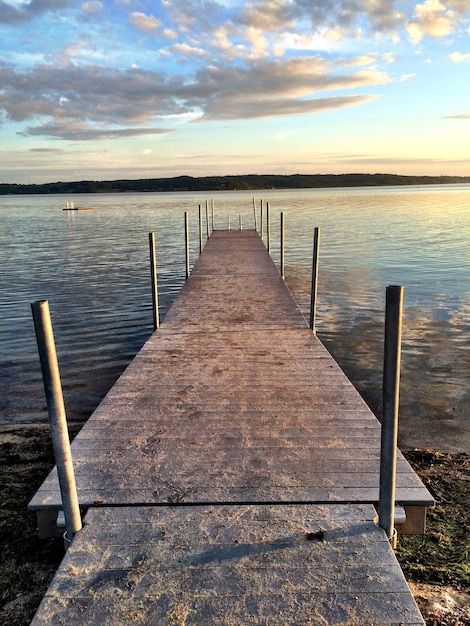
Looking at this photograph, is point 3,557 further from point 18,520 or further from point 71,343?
point 71,343

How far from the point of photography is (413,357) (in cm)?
953

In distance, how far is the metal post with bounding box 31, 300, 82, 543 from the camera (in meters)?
2.67

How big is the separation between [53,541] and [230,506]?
1.48 meters

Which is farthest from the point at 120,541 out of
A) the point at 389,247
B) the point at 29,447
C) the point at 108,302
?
the point at 389,247

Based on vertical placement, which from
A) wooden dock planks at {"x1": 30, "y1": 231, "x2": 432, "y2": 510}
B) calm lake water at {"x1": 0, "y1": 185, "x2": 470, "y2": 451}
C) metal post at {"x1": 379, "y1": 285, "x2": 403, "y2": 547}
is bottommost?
calm lake water at {"x1": 0, "y1": 185, "x2": 470, "y2": 451}

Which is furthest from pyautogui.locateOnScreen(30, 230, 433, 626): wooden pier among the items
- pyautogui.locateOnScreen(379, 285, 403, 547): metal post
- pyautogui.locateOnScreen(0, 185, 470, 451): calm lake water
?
pyautogui.locateOnScreen(0, 185, 470, 451): calm lake water

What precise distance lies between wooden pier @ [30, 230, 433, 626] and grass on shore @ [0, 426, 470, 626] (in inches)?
13.4

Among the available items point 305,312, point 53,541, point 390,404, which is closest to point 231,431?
point 53,541

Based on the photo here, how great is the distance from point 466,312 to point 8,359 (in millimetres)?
11156

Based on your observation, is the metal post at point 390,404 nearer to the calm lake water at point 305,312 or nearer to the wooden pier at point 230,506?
the wooden pier at point 230,506

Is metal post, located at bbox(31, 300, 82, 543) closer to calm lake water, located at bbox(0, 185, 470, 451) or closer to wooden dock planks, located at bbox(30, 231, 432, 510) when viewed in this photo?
wooden dock planks, located at bbox(30, 231, 432, 510)

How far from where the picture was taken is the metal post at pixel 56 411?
2670 millimetres

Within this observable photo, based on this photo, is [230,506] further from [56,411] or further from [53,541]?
[53,541]

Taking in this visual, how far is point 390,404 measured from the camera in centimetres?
289
